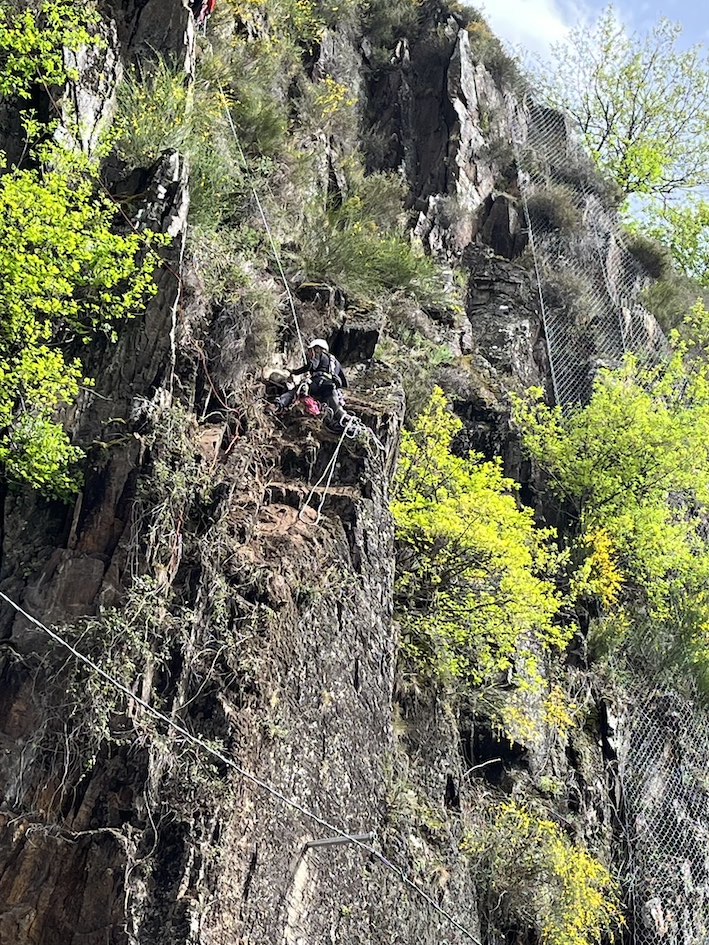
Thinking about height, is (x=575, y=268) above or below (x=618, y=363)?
above

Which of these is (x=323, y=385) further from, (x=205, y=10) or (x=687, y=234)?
(x=687, y=234)

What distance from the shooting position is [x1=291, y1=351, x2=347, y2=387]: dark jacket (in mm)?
11023

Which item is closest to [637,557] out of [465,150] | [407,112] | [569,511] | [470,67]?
[569,511]

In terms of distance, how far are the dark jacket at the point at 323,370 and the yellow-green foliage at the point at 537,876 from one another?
569 cm

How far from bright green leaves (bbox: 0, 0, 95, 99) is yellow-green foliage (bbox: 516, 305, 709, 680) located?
10583 mm

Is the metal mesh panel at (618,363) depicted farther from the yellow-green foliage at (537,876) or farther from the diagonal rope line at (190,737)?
the diagonal rope line at (190,737)

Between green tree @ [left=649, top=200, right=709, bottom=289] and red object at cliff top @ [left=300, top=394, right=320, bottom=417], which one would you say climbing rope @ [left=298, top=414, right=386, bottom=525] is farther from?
green tree @ [left=649, top=200, right=709, bottom=289]

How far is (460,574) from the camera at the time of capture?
13.1 m

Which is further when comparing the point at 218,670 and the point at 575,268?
the point at 575,268

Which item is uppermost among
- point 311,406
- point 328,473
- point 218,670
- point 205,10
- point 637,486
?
point 205,10

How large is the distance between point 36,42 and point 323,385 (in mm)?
4580

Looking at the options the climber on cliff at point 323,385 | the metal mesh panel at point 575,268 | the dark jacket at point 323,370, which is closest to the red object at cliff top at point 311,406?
the climber on cliff at point 323,385

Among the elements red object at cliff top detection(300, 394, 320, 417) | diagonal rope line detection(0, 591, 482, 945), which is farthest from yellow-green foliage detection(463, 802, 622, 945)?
red object at cliff top detection(300, 394, 320, 417)

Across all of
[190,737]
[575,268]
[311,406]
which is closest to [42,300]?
[311,406]
